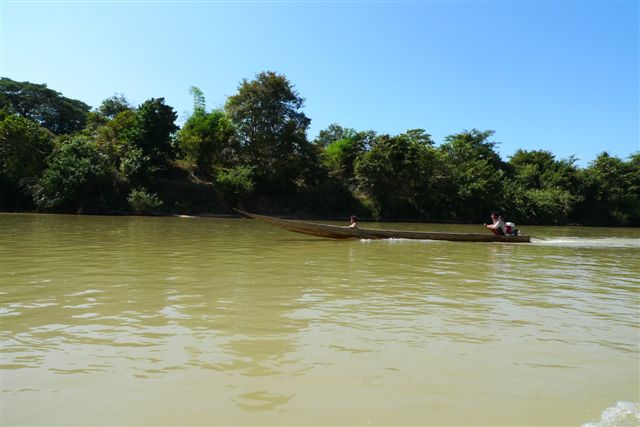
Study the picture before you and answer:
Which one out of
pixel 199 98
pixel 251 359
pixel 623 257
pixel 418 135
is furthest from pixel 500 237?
pixel 199 98

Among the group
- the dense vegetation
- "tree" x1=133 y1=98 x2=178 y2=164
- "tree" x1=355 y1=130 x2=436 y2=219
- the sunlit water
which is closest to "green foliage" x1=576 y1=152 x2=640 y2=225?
the dense vegetation

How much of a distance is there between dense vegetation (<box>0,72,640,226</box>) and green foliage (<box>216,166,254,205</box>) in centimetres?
7

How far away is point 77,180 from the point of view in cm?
2641

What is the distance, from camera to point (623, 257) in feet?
37.2

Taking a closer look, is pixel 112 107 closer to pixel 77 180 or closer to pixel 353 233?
pixel 77 180

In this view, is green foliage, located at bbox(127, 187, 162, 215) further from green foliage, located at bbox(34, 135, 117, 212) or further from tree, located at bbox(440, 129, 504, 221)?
tree, located at bbox(440, 129, 504, 221)

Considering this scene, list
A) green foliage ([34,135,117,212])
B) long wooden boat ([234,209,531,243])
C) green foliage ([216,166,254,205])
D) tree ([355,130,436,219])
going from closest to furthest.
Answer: long wooden boat ([234,209,531,243]) < green foliage ([34,135,117,212]) < green foliage ([216,166,254,205]) < tree ([355,130,436,219])

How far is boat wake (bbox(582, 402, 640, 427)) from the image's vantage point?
2.53 m

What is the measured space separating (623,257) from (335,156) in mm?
26389

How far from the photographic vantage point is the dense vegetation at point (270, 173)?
2791 cm

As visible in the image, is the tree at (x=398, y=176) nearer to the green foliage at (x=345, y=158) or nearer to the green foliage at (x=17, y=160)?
the green foliage at (x=345, y=158)

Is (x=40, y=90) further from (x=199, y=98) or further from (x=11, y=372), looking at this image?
(x=11, y=372)

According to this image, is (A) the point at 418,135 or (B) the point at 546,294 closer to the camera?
(B) the point at 546,294

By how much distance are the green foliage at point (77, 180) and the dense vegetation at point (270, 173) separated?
7 cm
